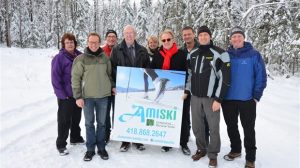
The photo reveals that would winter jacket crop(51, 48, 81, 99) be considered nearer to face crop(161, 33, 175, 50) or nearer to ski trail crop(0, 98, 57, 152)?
ski trail crop(0, 98, 57, 152)

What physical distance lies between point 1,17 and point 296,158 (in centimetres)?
3636

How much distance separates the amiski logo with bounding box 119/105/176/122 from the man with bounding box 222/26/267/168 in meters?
1.13

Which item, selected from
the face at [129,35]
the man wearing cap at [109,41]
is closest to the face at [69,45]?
the man wearing cap at [109,41]

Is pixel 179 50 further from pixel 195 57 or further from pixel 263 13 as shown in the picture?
pixel 263 13

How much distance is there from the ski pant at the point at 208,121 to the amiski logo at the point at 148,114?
50 centimetres

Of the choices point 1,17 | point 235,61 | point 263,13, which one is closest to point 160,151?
point 235,61

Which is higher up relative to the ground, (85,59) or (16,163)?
(85,59)

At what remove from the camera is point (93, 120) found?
5.87m

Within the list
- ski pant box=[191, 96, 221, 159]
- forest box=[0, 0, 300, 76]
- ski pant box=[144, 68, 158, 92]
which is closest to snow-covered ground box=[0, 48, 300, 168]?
ski pant box=[191, 96, 221, 159]

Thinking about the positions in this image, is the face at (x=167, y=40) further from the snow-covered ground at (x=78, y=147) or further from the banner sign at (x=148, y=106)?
the snow-covered ground at (x=78, y=147)

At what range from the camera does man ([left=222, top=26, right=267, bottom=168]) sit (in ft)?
17.6

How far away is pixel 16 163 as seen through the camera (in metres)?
5.48

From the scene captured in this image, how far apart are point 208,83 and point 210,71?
0.22m

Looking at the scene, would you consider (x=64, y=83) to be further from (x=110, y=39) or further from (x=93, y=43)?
(x=110, y=39)
